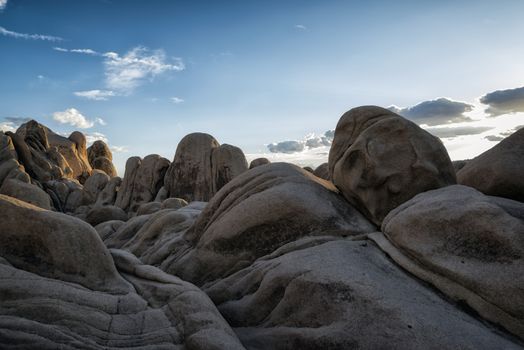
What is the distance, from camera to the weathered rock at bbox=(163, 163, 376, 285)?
18.0ft

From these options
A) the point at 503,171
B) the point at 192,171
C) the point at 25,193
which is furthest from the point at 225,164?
the point at 503,171

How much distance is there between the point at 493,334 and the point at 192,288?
318 centimetres

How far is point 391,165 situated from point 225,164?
17601 millimetres

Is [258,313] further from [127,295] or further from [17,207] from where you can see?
[17,207]

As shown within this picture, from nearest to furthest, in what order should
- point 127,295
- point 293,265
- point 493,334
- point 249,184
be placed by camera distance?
point 493,334
point 127,295
point 293,265
point 249,184

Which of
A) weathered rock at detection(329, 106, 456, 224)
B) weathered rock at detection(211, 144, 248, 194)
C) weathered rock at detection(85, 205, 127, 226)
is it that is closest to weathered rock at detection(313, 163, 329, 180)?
weathered rock at detection(211, 144, 248, 194)

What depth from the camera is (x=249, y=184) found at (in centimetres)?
641

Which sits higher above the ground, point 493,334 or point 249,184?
point 249,184

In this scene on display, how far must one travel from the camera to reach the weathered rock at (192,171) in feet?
73.7

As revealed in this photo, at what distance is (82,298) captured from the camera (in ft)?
12.5

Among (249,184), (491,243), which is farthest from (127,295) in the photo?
(491,243)

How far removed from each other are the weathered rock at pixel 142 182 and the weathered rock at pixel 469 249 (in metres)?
22.0

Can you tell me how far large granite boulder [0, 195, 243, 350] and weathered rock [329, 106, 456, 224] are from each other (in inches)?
113

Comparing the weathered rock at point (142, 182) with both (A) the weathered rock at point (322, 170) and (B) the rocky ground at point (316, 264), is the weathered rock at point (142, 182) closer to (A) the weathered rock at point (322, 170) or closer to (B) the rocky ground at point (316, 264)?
(A) the weathered rock at point (322, 170)
